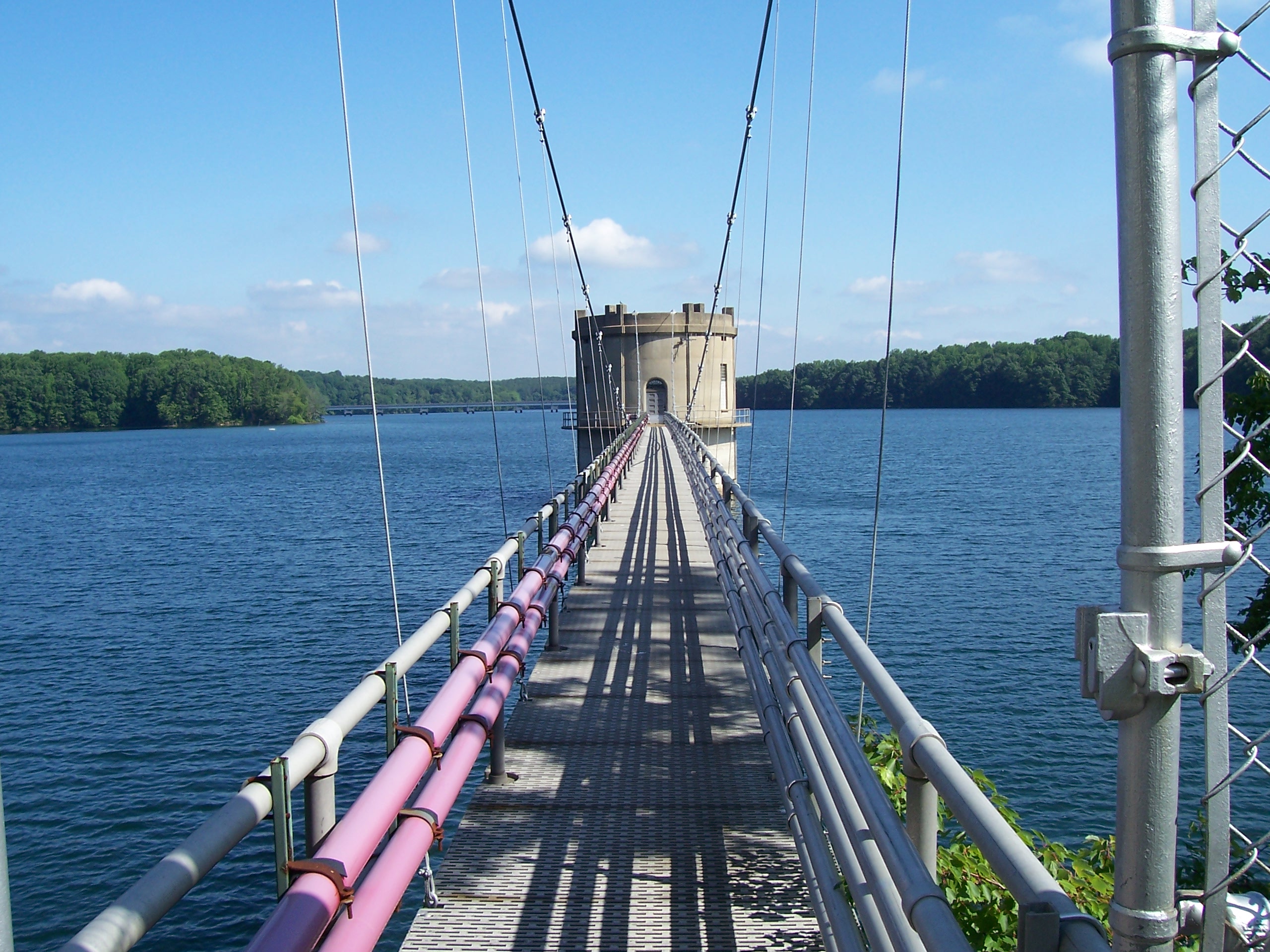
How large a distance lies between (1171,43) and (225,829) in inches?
88.8

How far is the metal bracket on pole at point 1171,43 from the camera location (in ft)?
5.05

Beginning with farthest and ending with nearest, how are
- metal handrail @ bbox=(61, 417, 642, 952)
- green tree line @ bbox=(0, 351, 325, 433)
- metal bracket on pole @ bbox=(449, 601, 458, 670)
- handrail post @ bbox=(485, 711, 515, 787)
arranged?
1. green tree line @ bbox=(0, 351, 325, 433)
2. handrail post @ bbox=(485, 711, 515, 787)
3. metal bracket on pole @ bbox=(449, 601, 458, 670)
4. metal handrail @ bbox=(61, 417, 642, 952)

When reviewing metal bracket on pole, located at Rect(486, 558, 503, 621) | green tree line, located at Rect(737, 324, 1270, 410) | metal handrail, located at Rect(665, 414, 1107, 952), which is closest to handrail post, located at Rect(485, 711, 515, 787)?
metal bracket on pole, located at Rect(486, 558, 503, 621)

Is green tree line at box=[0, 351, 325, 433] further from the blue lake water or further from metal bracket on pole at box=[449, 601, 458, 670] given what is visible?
metal bracket on pole at box=[449, 601, 458, 670]

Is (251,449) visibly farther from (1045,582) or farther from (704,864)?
(704,864)

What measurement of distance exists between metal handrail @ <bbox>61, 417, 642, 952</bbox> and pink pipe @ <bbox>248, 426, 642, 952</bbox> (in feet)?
0.51

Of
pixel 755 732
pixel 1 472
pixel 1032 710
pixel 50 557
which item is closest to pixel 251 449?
pixel 1 472

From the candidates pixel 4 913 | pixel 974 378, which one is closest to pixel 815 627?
pixel 4 913

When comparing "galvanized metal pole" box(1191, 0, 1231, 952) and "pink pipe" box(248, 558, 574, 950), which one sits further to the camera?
"pink pipe" box(248, 558, 574, 950)

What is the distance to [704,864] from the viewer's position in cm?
396

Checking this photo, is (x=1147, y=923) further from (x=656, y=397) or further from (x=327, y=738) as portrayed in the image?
(x=656, y=397)

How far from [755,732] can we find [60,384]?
408ft

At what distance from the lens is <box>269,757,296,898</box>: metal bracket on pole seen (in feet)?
7.81

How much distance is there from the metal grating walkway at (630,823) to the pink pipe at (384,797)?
0.59 meters
